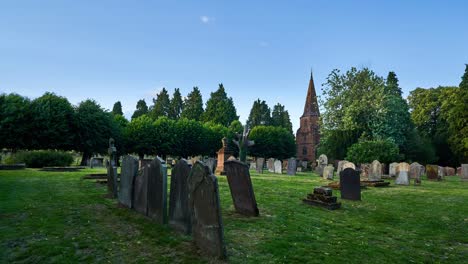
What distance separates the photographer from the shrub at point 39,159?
27.4 m

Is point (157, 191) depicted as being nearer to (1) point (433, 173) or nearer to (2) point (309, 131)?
(1) point (433, 173)

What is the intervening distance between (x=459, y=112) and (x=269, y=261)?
50924 millimetres

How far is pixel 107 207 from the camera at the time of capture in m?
8.99

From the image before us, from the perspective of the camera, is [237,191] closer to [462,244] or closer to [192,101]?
[462,244]

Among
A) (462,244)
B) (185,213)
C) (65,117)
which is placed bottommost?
(462,244)

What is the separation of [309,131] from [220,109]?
26.6 metres

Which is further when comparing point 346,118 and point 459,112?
point 459,112

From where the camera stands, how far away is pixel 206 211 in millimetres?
5547

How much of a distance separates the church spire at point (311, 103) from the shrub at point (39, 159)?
6441 centimetres

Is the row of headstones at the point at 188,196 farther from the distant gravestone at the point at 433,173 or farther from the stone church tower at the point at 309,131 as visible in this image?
the stone church tower at the point at 309,131

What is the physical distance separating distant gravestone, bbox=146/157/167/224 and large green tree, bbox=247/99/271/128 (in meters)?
69.7

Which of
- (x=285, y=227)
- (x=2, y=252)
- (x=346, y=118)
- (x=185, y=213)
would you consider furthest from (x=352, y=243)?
(x=346, y=118)

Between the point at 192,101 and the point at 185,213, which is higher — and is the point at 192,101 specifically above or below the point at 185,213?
above

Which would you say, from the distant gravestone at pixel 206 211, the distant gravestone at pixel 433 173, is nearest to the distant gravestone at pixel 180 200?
the distant gravestone at pixel 206 211
